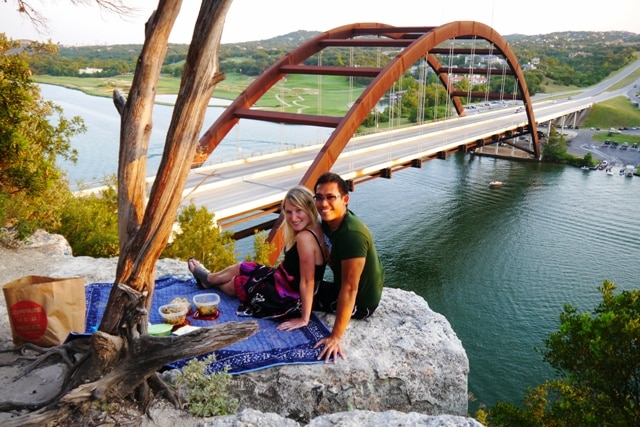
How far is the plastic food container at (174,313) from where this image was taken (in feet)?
16.0

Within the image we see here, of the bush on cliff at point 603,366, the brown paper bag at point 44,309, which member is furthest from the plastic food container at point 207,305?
the bush on cliff at point 603,366

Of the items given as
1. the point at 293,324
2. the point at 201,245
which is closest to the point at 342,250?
the point at 293,324

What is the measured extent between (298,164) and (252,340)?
59.5 feet

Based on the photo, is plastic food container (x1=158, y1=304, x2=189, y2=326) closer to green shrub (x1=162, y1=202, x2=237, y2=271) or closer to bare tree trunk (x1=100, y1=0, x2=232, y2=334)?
bare tree trunk (x1=100, y1=0, x2=232, y2=334)

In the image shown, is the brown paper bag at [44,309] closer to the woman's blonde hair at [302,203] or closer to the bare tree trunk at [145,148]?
the bare tree trunk at [145,148]

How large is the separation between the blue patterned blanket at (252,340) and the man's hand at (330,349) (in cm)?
7

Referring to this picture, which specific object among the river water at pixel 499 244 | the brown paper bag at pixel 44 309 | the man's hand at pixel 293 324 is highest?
the brown paper bag at pixel 44 309

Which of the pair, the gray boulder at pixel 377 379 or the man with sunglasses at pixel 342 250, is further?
the man with sunglasses at pixel 342 250

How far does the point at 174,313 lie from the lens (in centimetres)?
491

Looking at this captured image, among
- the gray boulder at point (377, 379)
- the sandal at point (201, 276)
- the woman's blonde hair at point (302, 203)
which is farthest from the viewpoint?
the sandal at point (201, 276)

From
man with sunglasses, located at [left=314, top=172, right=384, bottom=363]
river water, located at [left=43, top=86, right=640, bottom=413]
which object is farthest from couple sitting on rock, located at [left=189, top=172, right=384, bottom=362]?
river water, located at [left=43, top=86, right=640, bottom=413]

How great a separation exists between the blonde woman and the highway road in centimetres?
83

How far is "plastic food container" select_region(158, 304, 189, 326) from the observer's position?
488 centimetres

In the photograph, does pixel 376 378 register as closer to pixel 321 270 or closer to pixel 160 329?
pixel 321 270
